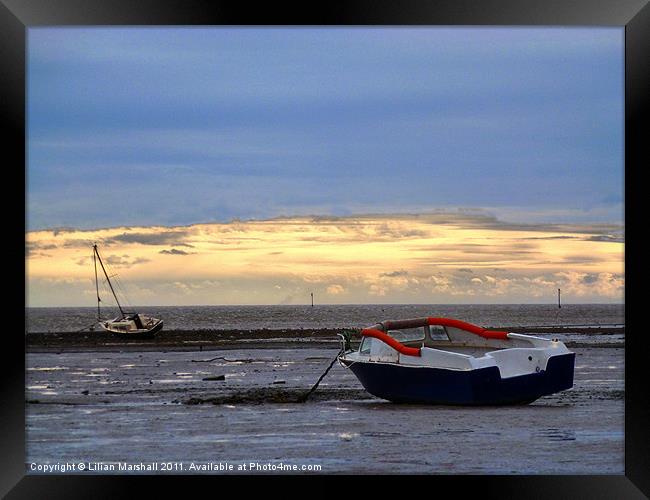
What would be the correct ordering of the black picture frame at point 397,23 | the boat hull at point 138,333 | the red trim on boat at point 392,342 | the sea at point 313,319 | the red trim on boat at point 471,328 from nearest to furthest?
the black picture frame at point 397,23
the red trim on boat at point 392,342
the red trim on boat at point 471,328
the boat hull at point 138,333
the sea at point 313,319

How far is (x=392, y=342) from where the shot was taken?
21.5m

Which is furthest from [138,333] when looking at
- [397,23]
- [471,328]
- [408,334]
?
[397,23]

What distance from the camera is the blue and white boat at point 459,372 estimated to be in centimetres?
2066

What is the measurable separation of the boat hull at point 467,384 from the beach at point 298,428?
0.87ft

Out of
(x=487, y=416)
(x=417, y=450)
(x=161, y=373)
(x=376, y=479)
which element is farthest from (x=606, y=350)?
(x=376, y=479)

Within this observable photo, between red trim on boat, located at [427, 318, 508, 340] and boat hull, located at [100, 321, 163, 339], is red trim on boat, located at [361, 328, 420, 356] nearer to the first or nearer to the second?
red trim on boat, located at [427, 318, 508, 340]

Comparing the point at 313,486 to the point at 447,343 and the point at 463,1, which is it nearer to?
Answer: the point at 463,1

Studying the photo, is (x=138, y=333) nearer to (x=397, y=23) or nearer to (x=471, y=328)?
(x=471, y=328)

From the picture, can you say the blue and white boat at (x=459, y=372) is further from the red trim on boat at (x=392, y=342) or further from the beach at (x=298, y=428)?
the beach at (x=298, y=428)

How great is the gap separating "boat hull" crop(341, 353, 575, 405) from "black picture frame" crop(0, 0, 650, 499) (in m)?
8.51

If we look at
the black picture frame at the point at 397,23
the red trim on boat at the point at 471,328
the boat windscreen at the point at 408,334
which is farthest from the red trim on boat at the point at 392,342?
the black picture frame at the point at 397,23

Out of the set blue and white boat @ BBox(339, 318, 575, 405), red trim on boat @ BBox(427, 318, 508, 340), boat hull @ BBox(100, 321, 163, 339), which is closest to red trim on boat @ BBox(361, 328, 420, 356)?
blue and white boat @ BBox(339, 318, 575, 405)

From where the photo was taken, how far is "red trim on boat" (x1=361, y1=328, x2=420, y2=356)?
21062 mm

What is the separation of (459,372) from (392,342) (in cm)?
159
